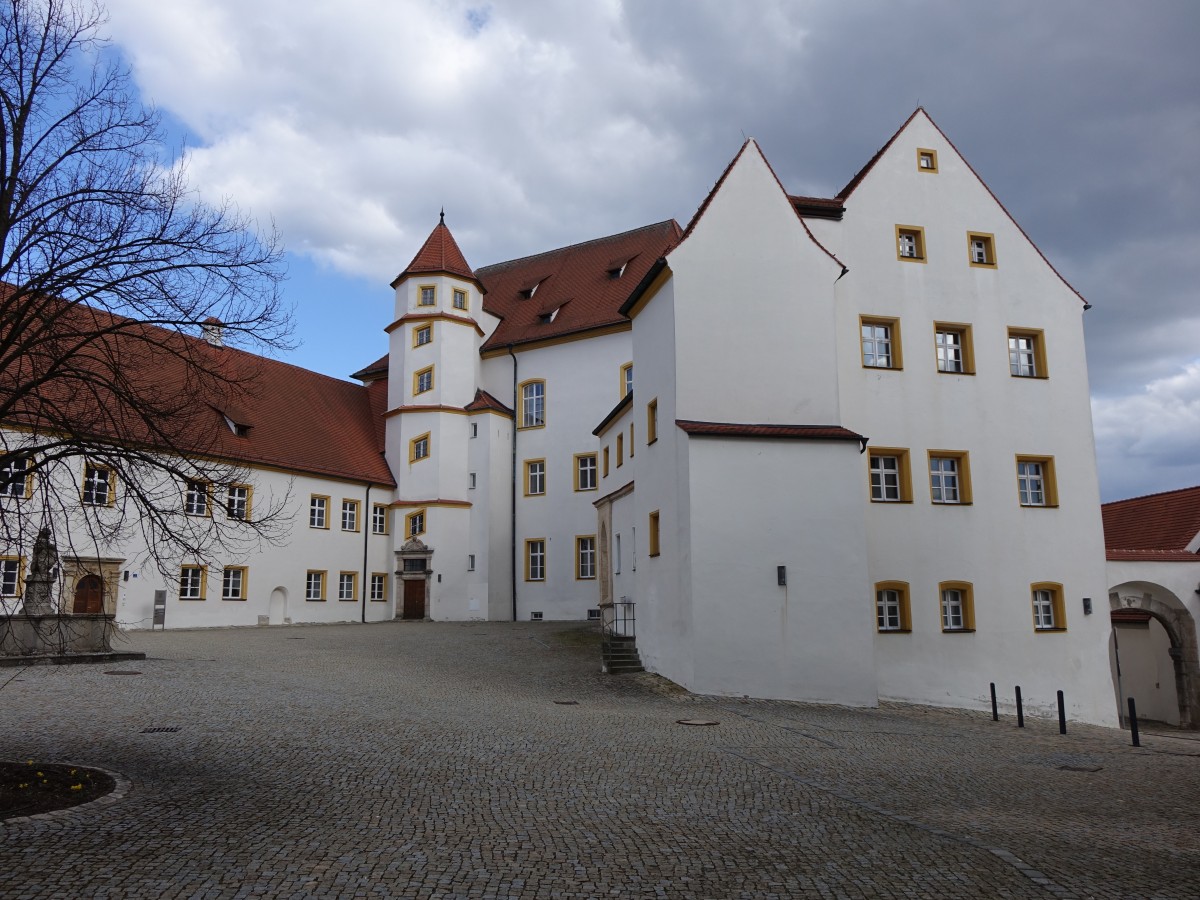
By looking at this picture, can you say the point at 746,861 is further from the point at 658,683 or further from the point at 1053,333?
the point at 1053,333

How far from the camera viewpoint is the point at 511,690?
17844 mm

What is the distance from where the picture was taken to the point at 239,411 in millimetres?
36375

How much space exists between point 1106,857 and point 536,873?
4.50 m

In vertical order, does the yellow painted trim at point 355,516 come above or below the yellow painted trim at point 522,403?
below

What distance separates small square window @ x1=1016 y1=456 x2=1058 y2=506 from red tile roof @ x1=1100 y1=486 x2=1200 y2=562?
2988mm

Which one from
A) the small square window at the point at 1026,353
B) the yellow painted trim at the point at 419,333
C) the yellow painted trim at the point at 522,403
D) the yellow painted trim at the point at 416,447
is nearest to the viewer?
the small square window at the point at 1026,353

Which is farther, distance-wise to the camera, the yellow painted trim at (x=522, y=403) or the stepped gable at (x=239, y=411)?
the yellow painted trim at (x=522, y=403)

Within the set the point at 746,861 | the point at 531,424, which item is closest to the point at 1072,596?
the point at 746,861

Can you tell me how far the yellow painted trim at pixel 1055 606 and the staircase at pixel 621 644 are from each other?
982 centimetres

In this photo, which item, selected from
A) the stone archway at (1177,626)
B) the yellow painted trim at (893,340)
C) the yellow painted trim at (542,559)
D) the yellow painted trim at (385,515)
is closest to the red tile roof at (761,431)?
the yellow painted trim at (893,340)

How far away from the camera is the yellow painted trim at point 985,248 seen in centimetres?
2486

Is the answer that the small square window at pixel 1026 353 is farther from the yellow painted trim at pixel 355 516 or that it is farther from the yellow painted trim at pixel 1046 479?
the yellow painted trim at pixel 355 516

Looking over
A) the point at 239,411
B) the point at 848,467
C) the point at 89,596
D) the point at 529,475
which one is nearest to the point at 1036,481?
the point at 848,467

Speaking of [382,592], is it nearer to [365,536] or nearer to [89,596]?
[365,536]
